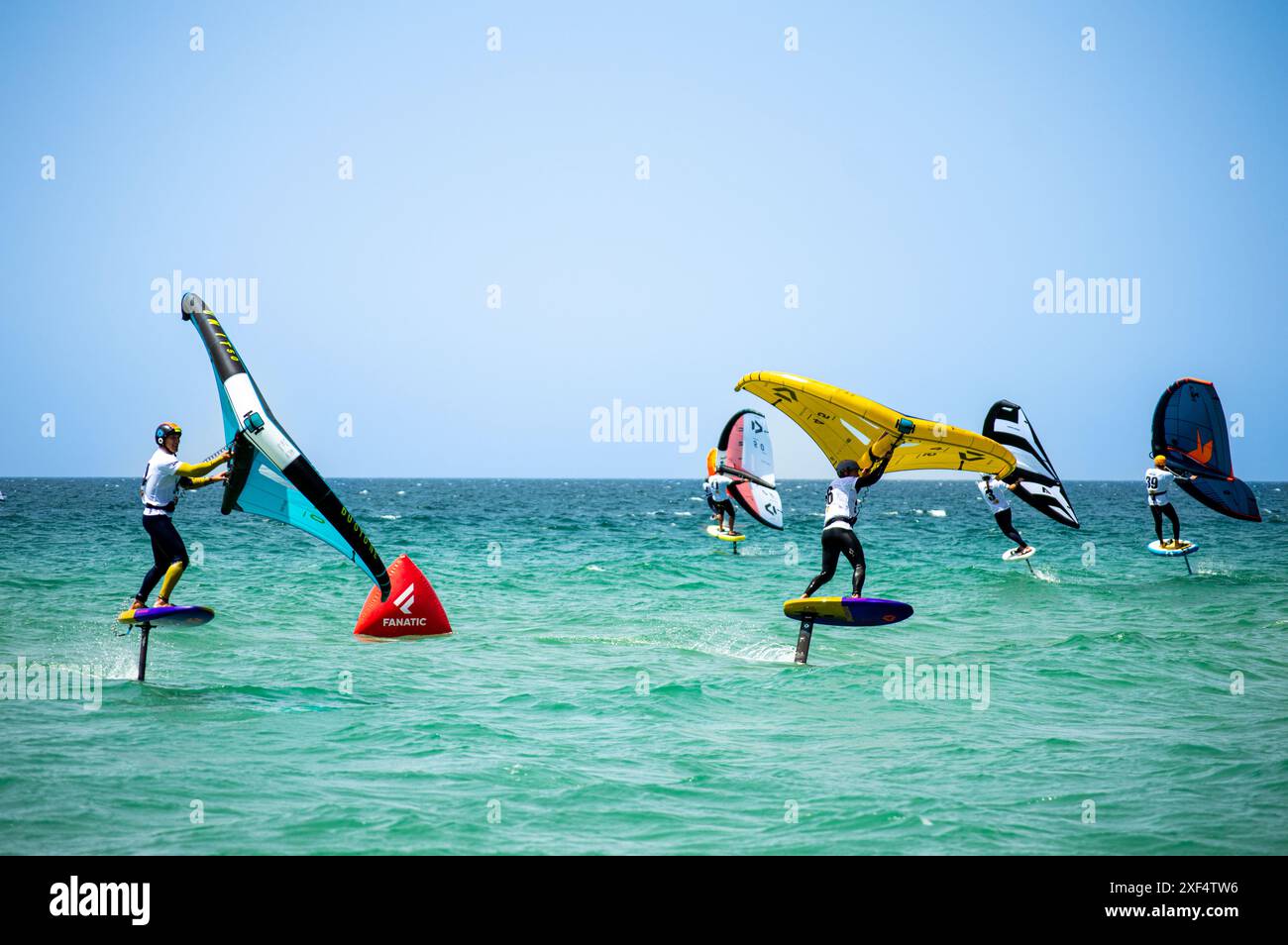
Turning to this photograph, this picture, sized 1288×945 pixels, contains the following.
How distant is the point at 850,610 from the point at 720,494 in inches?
807

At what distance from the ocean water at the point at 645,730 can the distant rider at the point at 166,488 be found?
4.74 feet

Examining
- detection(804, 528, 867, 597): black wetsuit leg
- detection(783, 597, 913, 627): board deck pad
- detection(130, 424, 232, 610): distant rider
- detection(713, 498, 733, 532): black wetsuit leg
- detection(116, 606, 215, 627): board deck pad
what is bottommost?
detection(713, 498, 733, 532): black wetsuit leg

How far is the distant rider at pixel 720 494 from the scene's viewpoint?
32750 mm

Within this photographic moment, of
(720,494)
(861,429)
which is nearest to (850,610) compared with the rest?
(861,429)

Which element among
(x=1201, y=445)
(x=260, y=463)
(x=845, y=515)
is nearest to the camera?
(x=260, y=463)

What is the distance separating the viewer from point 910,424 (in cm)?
1403

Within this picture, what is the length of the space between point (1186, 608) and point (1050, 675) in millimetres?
9316

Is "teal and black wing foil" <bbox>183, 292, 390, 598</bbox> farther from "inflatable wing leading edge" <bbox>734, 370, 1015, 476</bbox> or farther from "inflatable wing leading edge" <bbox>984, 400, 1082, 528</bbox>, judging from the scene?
"inflatable wing leading edge" <bbox>984, 400, 1082, 528</bbox>

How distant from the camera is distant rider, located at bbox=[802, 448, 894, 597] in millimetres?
13398

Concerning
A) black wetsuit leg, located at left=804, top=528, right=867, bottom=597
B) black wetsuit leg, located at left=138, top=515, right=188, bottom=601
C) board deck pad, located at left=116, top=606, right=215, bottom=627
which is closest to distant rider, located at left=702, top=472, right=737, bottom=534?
black wetsuit leg, located at left=804, top=528, right=867, bottom=597

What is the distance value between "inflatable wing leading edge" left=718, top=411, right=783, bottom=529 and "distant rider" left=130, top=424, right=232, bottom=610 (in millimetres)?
20503

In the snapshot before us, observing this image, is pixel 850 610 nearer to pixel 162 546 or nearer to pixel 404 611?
pixel 404 611

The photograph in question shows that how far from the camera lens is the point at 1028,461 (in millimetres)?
21719

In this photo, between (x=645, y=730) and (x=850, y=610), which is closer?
(x=645, y=730)
